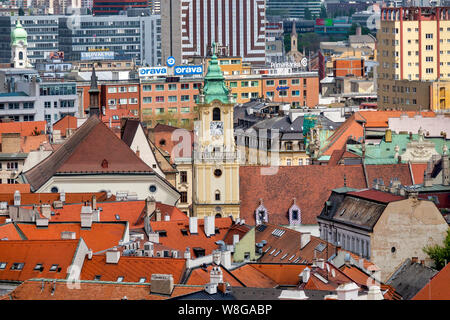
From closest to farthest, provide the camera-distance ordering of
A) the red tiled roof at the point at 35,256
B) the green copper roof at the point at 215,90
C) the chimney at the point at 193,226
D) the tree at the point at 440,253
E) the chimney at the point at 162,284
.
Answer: the chimney at the point at 162,284 < the red tiled roof at the point at 35,256 < the tree at the point at 440,253 < the chimney at the point at 193,226 < the green copper roof at the point at 215,90

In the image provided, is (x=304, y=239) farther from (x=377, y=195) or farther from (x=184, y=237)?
(x=377, y=195)

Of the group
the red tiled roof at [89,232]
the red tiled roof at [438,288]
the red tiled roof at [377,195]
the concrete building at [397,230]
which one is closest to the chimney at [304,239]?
the concrete building at [397,230]

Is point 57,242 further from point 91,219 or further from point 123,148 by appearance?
point 123,148

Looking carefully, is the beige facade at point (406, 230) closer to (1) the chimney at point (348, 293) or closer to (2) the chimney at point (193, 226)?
(2) the chimney at point (193, 226)

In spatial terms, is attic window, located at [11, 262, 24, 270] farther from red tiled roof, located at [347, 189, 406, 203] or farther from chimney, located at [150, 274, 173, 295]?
red tiled roof, located at [347, 189, 406, 203]

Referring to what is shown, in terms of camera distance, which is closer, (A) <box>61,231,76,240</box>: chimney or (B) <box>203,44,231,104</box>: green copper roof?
(A) <box>61,231,76,240</box>: chimney

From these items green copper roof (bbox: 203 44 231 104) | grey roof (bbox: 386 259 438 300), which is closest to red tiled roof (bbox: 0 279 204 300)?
grey roof (bbox: 386 259 438 300)
